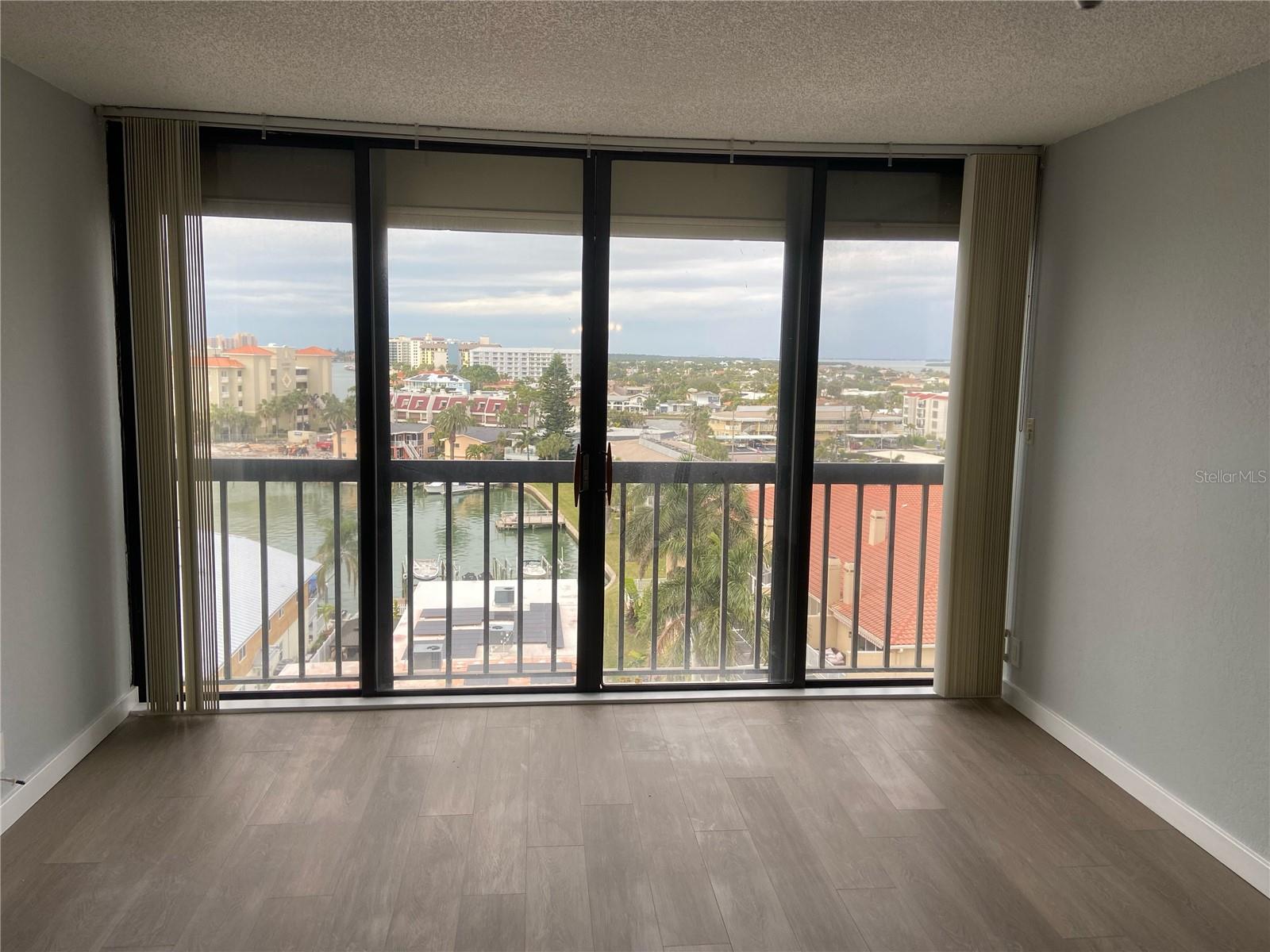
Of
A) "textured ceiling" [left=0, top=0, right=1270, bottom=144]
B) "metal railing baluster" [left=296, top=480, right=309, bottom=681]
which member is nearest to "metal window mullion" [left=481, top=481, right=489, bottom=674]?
"metal railing baluster" [left=296, top=480, right=309, bottom=681]

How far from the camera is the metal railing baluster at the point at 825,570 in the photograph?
3646 millimetres

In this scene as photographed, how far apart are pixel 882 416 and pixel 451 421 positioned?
1.79 meters

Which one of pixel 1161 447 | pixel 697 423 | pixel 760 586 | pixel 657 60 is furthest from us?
pixel 760 586

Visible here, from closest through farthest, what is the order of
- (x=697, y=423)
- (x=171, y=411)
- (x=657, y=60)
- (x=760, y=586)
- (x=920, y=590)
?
1. (x=657, y=60)
2. (x=171, y=411)
3. (x=697, y=423)
4. (x=760, y=586)
5. (x=920, y=590)

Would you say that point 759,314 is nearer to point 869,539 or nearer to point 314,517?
point 869,539

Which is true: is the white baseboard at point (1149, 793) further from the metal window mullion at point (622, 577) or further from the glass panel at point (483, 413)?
the glass panel at point (483, 413)

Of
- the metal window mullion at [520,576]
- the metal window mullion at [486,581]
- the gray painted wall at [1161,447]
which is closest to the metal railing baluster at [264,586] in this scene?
the metal window mullion at [486,581]

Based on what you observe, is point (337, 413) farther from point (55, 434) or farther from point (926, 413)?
point (926, 413)

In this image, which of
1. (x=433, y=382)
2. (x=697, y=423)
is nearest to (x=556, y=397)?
(x=433, y=382)

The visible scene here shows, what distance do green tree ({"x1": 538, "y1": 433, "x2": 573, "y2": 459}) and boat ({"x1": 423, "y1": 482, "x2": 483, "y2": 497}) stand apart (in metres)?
0.29

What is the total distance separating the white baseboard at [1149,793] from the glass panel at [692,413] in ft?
3.56

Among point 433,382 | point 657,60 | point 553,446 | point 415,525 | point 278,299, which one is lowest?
point 415,525

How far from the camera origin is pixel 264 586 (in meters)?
3.45

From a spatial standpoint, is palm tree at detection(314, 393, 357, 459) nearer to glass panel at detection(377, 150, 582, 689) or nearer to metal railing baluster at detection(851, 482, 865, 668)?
glass panel at detection(377, 150, 582, 689)
